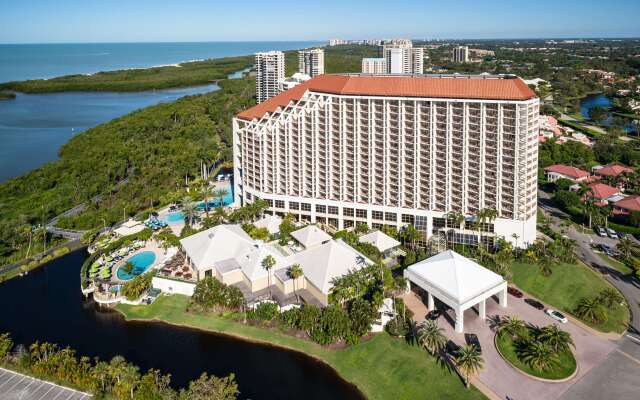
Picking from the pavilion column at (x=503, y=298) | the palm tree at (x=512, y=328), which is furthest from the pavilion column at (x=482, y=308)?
the pavilion column at (x=503, y=298)

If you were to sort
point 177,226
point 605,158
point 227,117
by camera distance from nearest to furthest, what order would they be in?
point 177,226 < point 605,158 < point 227,117

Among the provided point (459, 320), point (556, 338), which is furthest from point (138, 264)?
point (556, 338)

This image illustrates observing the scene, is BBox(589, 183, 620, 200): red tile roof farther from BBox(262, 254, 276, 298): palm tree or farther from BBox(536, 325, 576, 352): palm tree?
BBox(262, 254, 276, 298): palm tree

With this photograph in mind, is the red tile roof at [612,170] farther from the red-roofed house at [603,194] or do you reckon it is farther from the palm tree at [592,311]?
the palm tree at [592,311]

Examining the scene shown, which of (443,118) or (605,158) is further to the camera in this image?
(605,158)

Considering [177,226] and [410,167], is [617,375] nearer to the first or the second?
[410,167]

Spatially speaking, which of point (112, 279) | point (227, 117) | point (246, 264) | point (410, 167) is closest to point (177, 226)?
point (112, 279)

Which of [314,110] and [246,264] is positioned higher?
[314,110]
